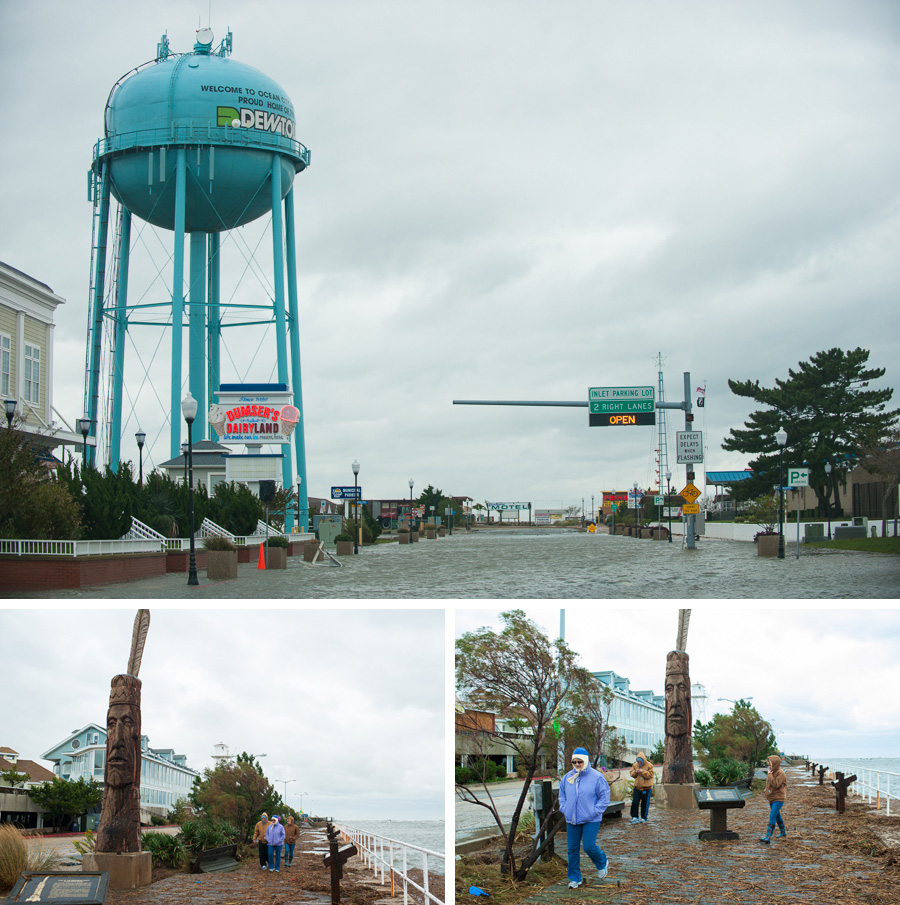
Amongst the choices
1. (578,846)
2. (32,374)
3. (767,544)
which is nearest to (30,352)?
(32,374)

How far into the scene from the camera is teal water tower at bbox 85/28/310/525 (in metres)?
41.0

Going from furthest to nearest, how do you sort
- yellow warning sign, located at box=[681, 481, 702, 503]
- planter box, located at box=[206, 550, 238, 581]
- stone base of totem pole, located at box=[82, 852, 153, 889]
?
yellow warning sign, located at box=[681, 481, 702, 503] < planter box, located at box=[206, 550, 238, 581] < stone base of totem pole, located at box=[82, 852, 153, 889]

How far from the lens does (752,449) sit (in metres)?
44.8

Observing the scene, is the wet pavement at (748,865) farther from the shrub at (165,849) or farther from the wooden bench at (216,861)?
the shrub at (165,849)

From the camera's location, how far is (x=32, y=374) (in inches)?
1305

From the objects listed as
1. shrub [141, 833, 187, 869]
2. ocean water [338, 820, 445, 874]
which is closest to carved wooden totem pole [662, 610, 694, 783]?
ocean water [338, 820, 445, 874]

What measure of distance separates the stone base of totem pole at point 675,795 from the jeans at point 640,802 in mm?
500

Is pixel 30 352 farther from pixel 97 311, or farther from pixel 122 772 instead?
pixel 122 772

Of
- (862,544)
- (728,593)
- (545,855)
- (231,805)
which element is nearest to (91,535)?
(231,805)

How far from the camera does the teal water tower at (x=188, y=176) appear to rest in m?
41.0

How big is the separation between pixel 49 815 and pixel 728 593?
14480 mm

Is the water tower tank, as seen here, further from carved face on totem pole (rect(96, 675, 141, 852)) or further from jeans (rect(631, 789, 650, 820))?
jeans (rect(631, 789, 650, 820))

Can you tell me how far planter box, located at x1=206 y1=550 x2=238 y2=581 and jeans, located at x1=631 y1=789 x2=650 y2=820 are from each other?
15.1m

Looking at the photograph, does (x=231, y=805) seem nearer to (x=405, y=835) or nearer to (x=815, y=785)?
(x=405, y=835)
